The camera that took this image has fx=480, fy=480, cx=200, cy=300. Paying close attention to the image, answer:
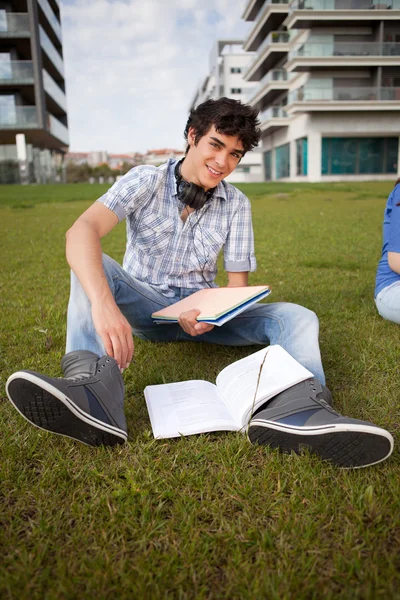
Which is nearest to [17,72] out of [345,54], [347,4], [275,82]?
[275,82]

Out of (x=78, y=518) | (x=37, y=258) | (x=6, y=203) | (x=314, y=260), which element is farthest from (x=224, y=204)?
(x=6, y=203)

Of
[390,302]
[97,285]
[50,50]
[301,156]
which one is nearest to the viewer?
[97,285]

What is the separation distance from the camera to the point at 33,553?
49.3 inches

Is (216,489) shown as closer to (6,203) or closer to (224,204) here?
(224,204)

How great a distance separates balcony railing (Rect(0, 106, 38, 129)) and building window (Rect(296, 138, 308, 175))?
18.2m

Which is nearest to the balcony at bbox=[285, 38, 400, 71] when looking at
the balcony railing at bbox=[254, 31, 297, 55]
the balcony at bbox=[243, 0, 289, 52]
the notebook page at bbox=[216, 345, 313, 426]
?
the balcony railing at bbox=[254, 31, 297, 55]

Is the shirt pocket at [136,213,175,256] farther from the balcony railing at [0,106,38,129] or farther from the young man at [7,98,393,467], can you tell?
the balcony railing at [0,106,38,129]

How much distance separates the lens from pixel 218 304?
215 cm

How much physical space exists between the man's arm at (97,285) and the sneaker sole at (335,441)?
0.56m


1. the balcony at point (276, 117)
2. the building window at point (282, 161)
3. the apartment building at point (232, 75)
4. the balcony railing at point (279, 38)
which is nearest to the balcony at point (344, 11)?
the balcony railing at point (279, 38)

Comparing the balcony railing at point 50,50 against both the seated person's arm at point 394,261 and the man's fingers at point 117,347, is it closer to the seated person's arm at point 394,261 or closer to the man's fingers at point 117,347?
the seated person's arm at point 394,261

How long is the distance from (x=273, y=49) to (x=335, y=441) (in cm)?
3962

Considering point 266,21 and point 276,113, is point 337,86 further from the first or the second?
point 266,21

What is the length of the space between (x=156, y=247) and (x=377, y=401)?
4.33 ft
